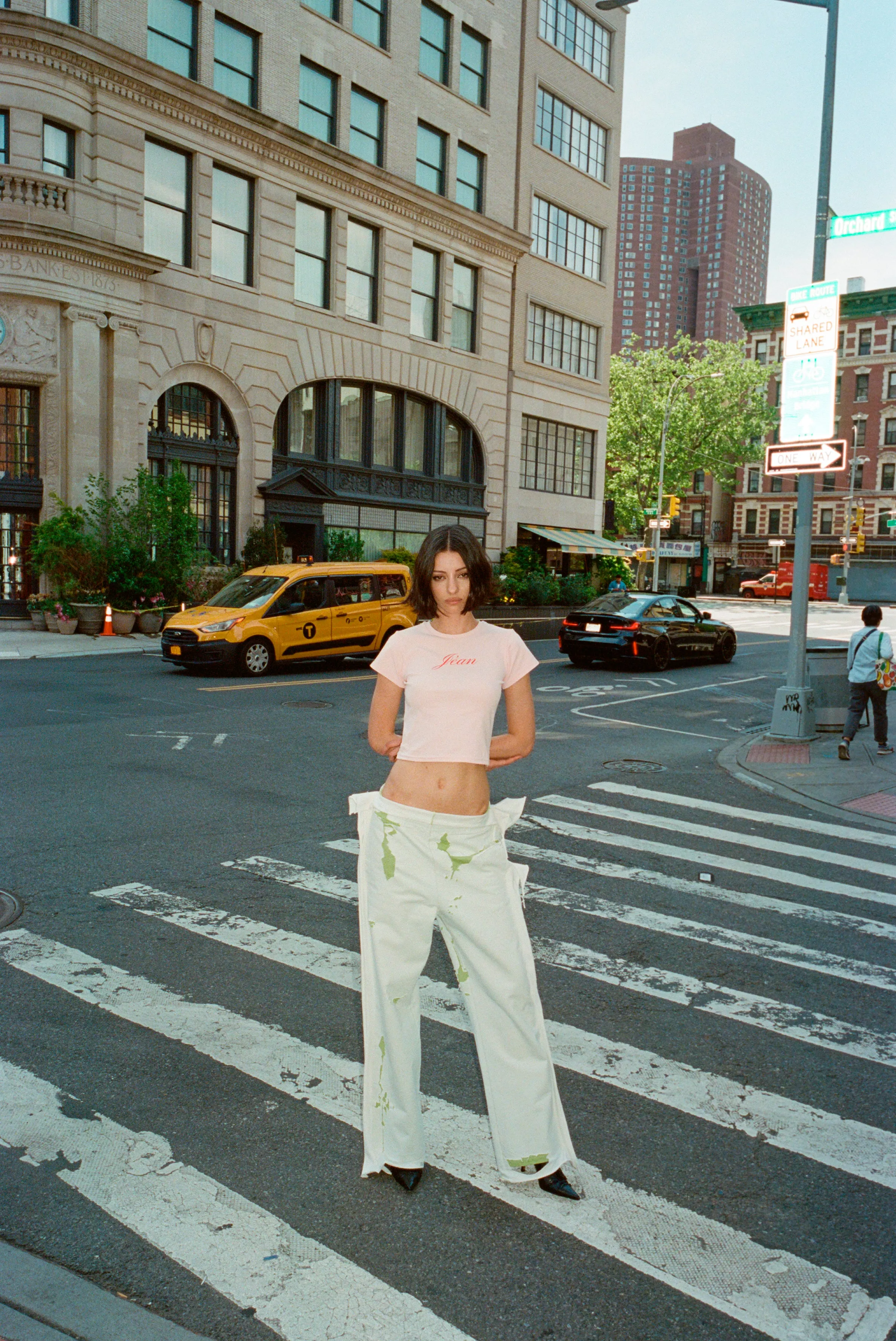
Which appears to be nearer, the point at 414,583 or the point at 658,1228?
the point at 658,1228

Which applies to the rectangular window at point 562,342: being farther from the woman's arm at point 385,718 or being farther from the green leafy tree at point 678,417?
the woman's arm at point 385,718

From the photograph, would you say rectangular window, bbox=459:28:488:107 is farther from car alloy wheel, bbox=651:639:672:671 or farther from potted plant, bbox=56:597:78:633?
car alloy wheel, bbox=651:639:672:671

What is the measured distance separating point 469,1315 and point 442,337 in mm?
35595

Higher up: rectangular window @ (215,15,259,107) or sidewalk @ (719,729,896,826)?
rectangular window @ (215,15,259,107)

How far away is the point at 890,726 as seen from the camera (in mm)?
14844

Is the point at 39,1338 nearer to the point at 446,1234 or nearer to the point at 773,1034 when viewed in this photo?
the point at 446,1234

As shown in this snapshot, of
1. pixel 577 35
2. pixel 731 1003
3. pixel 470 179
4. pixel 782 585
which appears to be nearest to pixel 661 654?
pixel 731 1003

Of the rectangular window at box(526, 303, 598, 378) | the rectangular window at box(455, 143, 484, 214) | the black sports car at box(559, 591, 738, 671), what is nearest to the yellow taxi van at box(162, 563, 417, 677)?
the black sports car at box(559, 591, 738, 671)

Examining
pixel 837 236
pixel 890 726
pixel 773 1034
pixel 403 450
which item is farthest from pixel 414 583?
pixel 403 450

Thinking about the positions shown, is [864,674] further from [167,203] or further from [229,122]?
[229,122]

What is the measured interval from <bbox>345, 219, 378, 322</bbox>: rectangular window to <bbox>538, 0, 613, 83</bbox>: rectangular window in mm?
12888

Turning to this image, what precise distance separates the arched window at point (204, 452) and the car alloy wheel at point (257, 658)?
Result: 10.3 metres

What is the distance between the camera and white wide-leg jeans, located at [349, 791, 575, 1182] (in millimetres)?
3426

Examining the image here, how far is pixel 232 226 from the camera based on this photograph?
95.3 ft
